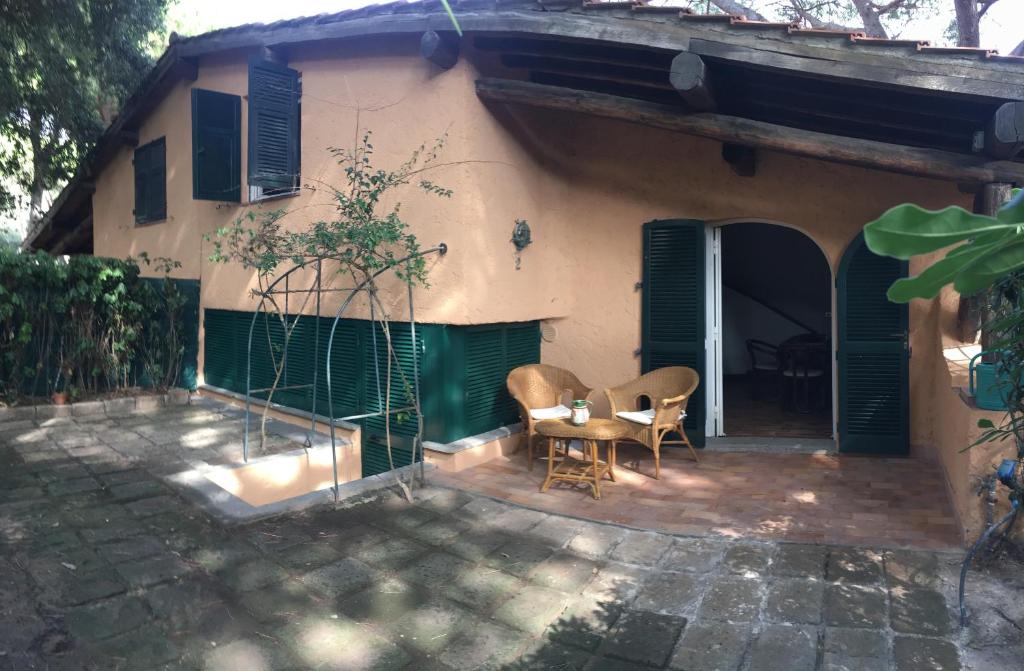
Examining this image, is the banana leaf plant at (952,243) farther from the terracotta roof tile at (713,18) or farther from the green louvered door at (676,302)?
the green louvered door at (676,302)

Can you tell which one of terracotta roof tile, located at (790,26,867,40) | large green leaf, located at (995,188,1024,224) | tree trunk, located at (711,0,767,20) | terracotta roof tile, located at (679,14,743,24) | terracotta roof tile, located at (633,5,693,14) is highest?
tree trunk, located at (711,0,767,20)

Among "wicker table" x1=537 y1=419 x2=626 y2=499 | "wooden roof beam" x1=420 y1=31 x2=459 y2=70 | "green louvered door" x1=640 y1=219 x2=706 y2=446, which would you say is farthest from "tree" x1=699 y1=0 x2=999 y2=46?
"wicker table" x1=537 y1=419 x2=626 y2=499

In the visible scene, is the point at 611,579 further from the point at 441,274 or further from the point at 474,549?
the point at 441,274

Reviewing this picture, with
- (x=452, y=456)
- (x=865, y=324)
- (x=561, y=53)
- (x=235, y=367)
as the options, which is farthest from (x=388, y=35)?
(x=865, y=324)

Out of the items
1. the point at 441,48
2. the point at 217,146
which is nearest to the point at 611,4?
the point at 441,48

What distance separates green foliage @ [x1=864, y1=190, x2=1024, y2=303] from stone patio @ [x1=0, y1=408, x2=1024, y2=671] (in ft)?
8.03

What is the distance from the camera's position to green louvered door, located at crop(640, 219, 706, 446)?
6266 millimetres

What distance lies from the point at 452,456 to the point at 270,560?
2073 millimetres

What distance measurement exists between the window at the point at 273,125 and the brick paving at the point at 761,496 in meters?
3.58

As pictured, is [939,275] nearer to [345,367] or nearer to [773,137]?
[773,137]

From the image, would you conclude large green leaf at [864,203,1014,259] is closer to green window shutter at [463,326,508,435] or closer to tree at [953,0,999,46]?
green window shutter at [463,326,508,435]

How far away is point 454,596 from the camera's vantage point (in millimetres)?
3357

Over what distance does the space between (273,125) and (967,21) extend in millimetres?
8243

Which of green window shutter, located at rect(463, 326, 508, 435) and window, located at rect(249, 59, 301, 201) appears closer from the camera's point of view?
green window shutter, located at rect(463, 326, 508, 435)
